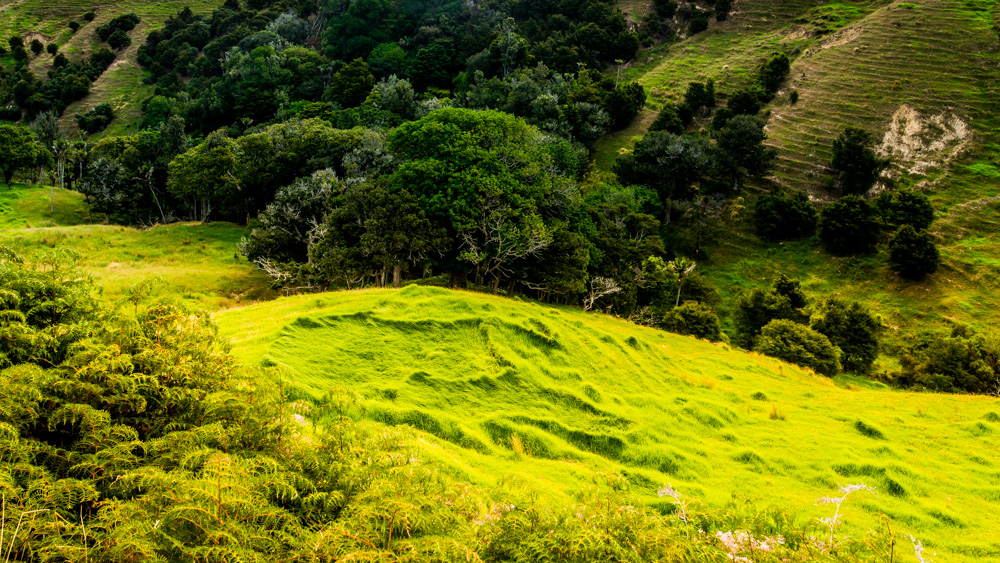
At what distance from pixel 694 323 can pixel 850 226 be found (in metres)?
24.9

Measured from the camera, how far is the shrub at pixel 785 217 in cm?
5269

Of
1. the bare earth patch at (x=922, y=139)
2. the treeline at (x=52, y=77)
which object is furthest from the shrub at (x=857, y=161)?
the treeline at (x=52, y=77)

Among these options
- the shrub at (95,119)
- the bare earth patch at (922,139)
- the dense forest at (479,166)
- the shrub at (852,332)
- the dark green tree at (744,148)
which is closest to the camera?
the dense forest at (479,166)

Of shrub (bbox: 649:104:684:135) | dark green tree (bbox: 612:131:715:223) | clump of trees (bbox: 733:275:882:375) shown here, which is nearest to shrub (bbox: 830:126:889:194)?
dark green tree (bbox: 612:131:715:223)

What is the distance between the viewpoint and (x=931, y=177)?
5622 cm

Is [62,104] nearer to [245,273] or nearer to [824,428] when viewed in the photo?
[245,273]

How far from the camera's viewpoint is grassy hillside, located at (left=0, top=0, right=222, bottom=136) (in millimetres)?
97762

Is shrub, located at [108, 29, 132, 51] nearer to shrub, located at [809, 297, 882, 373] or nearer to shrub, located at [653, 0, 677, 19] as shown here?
shrub, located at [653, 0, 677, 19]

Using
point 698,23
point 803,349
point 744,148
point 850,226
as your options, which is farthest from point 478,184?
point 698,23

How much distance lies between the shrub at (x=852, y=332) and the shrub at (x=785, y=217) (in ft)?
65.8

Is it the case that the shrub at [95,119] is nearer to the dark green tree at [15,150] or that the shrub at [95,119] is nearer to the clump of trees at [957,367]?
the dark green tree at [15,150]

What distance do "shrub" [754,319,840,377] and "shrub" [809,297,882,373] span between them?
3491mm

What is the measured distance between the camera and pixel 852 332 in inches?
1353

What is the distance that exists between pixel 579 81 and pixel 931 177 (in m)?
45.3
